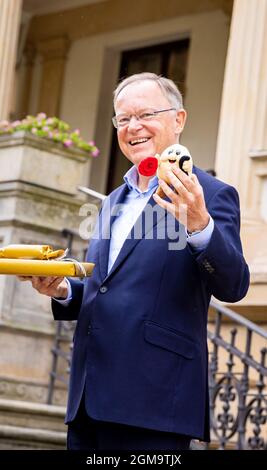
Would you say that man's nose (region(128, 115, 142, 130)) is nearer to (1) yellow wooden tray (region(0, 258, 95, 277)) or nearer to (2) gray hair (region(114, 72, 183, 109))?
(2) gray hair (region(114, 72, 183, 109))

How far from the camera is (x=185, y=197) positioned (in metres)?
3.26

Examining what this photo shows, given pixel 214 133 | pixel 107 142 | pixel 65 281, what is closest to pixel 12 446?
pixel 65 281

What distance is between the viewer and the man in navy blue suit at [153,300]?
340cm

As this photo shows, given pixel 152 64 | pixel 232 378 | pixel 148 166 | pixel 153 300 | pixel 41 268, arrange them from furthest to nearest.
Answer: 1. pixel 152 64
2. pixel 232 378
3. pixel 148 166
4. pixel 153 300
5. pixel 41 268

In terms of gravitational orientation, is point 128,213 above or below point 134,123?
A: below

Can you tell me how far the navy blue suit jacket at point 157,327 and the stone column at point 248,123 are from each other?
18.0 ft

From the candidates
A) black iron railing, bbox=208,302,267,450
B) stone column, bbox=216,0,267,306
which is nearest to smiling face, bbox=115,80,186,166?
black iron railing, bbox=208,302,267,450

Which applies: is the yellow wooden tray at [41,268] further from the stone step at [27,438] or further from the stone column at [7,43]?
the stone column at [7,43]

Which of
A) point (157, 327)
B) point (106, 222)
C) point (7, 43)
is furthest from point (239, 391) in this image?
point (7, 43)

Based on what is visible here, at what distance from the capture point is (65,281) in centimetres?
379

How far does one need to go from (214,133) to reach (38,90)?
3.14 m

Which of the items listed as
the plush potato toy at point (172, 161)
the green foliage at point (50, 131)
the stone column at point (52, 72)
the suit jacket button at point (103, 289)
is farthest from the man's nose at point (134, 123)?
the stone column at point (52, 72)

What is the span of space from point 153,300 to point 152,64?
39.1 feet

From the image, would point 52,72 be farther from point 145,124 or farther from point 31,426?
point 145,124
